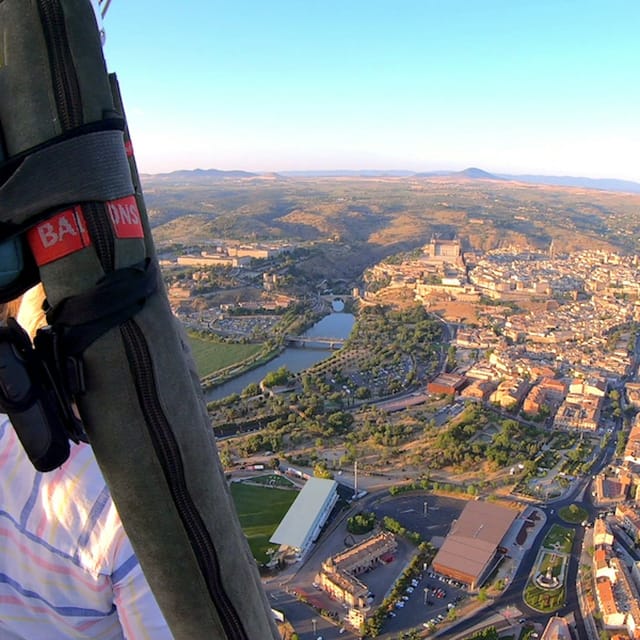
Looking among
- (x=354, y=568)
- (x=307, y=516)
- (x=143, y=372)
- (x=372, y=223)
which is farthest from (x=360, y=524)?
(x=372, y=223)

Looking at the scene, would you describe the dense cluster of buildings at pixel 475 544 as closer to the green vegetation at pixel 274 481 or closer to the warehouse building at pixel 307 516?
the warehouse building at pixel 307 516

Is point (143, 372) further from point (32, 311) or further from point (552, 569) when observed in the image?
point (552, 569)

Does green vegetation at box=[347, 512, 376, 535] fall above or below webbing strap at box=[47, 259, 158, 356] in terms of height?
below

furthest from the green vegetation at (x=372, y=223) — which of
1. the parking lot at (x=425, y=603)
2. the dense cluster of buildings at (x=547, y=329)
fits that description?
the parking lot at (x=425, y=603)

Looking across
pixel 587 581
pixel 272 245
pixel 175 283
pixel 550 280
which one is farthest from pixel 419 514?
pixel 272 245

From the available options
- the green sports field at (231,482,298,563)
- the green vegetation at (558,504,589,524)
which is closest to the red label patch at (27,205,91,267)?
the green sports field at (231,482,298,563)

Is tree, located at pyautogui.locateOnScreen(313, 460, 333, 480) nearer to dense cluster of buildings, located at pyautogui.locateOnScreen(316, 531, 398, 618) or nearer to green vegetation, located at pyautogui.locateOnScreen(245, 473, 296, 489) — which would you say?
green vegetation, located at pyautogui.locateOnScreen(245, 473, 296, 489)
